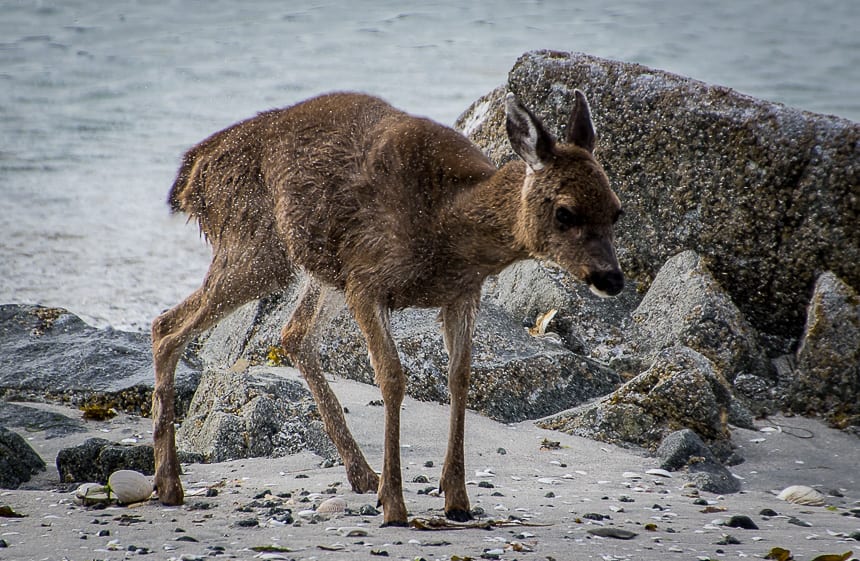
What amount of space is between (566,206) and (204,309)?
2626 millimetres

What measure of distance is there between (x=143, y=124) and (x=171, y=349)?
61.5 feet

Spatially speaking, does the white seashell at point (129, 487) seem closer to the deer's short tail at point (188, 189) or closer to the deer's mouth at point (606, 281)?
the deer's short tail at point (188, 189)

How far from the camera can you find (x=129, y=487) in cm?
638

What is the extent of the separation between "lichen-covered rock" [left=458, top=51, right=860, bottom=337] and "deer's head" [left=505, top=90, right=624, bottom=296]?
3734 millimetres

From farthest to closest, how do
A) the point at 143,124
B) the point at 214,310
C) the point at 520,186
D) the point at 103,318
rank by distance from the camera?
the point at 143,124, the point at 103,318, the point at 214,310, the point at 520,186

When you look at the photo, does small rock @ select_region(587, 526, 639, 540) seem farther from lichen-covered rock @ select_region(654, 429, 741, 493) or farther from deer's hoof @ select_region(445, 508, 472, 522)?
lichen-covered rock @ select_region(654, 429, 741, 493)

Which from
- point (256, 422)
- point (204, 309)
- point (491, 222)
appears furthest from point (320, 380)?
point (491, 222)

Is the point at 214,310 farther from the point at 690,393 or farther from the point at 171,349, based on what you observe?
the point at 690,393

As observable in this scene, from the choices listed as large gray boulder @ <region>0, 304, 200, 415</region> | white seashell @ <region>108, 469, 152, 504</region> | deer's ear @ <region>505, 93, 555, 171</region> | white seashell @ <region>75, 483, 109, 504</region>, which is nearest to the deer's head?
deer's ear @ <region>505, 93, 555, 171</region>

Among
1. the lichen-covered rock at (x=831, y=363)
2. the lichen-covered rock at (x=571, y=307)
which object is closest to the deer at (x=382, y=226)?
the lichen-covered rock at (x=571, y=307)

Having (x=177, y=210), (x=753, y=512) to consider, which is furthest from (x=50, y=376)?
(x=753, y=512)

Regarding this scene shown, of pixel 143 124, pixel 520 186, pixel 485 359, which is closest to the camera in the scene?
pixel 520 186

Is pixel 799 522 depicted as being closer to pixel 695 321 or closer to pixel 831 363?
pixel 831 363

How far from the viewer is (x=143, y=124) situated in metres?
24.5
